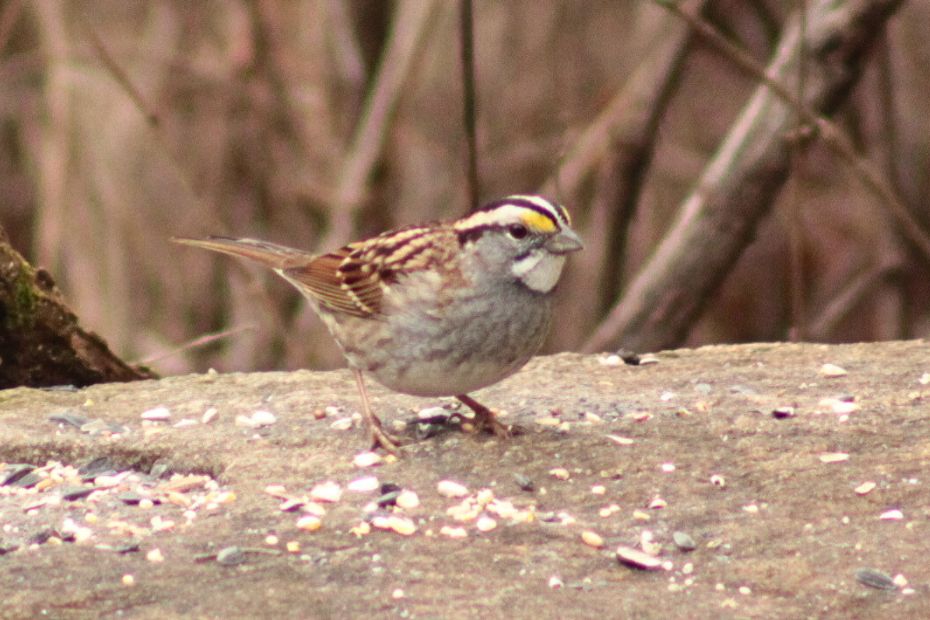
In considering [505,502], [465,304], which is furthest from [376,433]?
[505,502]

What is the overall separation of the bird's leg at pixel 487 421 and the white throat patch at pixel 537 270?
0.41 meters

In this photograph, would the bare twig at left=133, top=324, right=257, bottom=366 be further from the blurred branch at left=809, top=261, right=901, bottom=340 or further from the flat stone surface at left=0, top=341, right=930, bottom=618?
the blurred branch at left=809, top=261, right=901, bottom=340

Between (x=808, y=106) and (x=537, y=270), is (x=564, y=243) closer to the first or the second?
(x=537, y=270)

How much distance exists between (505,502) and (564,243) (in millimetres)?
788

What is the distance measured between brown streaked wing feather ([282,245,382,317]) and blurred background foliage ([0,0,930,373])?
107 inches

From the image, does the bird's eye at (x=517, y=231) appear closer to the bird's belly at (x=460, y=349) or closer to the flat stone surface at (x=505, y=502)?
the bird's belly at (x=460, y=349)

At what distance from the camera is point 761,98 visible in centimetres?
677

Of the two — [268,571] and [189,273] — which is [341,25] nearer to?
[189,273]

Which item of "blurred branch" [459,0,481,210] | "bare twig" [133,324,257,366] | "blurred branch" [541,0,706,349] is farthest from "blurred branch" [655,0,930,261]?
"bare twig" [133,324,257,366]

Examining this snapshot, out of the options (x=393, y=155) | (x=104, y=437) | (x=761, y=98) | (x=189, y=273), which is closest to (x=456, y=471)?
(x=104, y=437)

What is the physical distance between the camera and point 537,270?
453 cm

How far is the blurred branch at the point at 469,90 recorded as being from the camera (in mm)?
5984

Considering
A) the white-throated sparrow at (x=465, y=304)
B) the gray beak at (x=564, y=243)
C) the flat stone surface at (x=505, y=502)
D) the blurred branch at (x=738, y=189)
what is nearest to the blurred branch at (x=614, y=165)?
the blurred branch at (x=738, y=189)

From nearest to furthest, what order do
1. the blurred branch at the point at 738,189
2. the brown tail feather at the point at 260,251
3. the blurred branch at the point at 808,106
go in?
the brown tail feather at the point at 260,251 < the blurred branch at the point at 808,106 < the blurred branch at the point at 738,189
